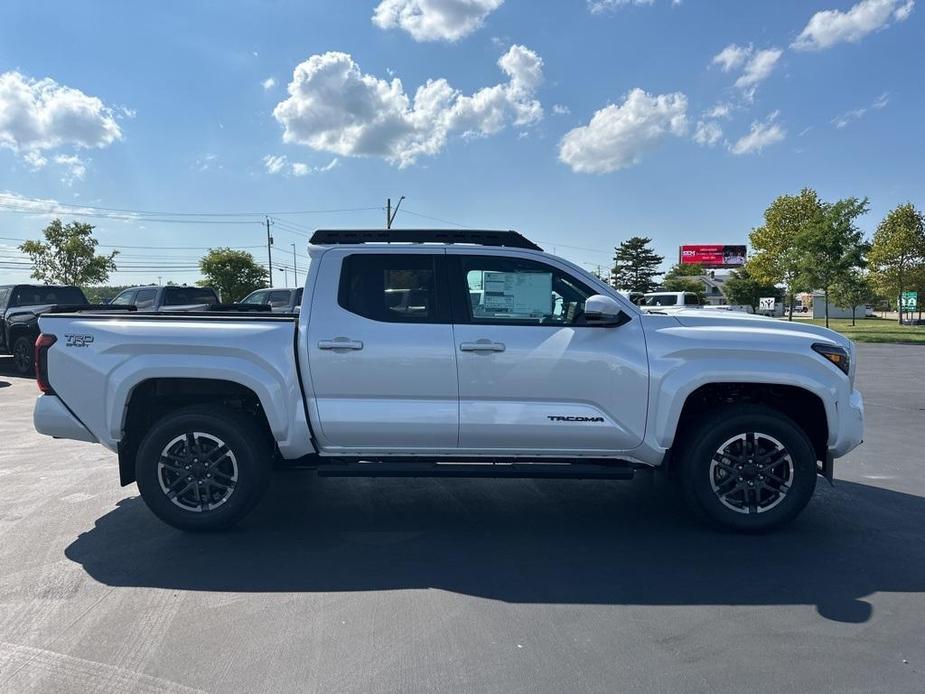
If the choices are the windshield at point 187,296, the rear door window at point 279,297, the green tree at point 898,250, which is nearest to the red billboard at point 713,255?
the green tree at point 898,250

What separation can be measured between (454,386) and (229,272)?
6491 centimetres

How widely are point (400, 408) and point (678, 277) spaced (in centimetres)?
9922

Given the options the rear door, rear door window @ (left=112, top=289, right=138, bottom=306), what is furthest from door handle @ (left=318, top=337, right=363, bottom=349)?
rear door window @ (left=112, top=289, right=138, bottom=306)

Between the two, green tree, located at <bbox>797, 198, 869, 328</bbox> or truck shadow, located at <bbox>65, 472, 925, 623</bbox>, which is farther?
green tree, located at <bbox>797, 198, 869, 328</bbox>

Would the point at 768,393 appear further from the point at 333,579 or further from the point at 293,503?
the point at 293,503

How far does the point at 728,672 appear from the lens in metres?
2.77

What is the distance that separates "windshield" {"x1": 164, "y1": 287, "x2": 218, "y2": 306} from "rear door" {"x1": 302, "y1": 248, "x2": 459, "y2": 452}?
12127mm

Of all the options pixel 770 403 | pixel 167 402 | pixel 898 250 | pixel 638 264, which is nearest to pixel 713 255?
pixel 638 264

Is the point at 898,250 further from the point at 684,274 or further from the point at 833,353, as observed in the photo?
the point at 684,274

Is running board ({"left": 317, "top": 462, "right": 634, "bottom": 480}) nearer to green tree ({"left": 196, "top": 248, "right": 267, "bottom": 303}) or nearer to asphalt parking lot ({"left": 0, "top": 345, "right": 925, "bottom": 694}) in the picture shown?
asphalt parking lot ({"left": 0, "top": 345, "right": 925, "bottom": 694})

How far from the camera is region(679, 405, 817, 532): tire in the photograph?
4191 millimetres

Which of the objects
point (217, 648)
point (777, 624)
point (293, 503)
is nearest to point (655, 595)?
point (777, 624)

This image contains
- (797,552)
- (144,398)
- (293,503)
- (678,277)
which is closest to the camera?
(797,552)

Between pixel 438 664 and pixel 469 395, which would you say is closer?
pixel 438 664
